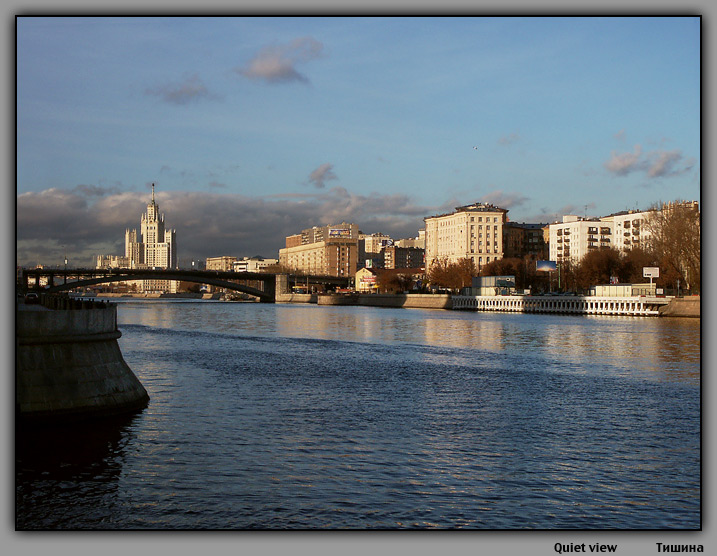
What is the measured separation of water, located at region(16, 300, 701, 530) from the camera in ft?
40.7

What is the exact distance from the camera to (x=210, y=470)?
14727mm

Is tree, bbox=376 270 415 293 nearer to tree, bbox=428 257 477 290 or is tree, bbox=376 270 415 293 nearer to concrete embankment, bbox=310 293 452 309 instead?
concrete embankment, bbox=310 293 452 309

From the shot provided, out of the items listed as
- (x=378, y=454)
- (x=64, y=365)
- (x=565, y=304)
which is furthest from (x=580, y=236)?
(x=64, y=365)

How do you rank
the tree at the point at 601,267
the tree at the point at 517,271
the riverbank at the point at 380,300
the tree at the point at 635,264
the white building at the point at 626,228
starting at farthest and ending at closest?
the white building at the point at 626,228 < the tree at the point at 517,271 < the riverbank at the point at 380,300 < the tree at the point at 601,267 < the tree at the point at 635,264

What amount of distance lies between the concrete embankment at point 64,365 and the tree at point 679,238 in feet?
218

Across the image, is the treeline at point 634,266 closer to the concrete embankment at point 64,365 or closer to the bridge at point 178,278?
the concrete embankment at point 64,365

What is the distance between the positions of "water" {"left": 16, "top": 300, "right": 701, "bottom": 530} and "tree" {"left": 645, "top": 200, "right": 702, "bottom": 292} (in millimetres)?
52670

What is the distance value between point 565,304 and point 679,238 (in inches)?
1208

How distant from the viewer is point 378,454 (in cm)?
1627

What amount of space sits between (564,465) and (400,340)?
3746cm

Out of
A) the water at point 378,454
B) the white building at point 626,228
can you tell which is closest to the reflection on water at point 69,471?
the water at point 378,454

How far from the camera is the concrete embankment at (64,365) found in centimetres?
1597

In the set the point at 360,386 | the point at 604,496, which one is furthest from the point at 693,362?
the point at 604,496

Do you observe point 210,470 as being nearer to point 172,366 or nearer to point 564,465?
point 564,465
